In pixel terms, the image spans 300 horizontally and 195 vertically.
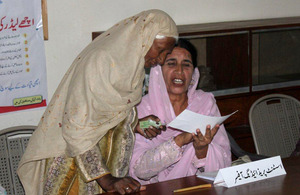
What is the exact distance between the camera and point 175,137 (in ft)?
9.55

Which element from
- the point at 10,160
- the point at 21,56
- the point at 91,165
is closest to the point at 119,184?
the point at 91,165

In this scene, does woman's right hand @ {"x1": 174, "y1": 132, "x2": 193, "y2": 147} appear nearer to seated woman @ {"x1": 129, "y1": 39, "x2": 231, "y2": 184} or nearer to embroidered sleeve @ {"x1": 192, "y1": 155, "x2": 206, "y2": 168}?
seated woman @ {"x1": 129, "y1": 39, "x2": 231, "y2": 184}

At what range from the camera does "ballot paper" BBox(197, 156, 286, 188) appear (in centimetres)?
244

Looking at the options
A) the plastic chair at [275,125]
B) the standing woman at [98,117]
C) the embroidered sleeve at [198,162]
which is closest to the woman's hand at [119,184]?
the standing woman at [98,117]

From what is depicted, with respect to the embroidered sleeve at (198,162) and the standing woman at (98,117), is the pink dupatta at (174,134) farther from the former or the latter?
the standing woman at (98,117)

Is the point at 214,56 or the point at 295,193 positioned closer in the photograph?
the point at 295,193

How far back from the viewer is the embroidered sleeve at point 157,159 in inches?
114

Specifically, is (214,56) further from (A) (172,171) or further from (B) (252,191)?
(B) (252,191)

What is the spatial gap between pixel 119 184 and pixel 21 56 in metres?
1.62

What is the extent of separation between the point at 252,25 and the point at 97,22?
123cm

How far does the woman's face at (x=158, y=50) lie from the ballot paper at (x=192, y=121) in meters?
0.28

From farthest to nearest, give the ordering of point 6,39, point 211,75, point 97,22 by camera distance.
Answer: point 211,75, point 97,22, point 6,39

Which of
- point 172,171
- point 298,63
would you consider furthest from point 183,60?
point 298,63

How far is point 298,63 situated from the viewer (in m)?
4.58
